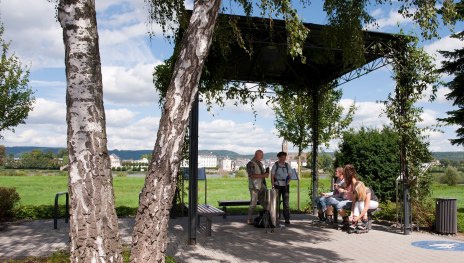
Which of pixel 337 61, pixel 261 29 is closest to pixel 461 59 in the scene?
pixel 337 61

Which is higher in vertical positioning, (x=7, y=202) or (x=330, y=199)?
(x=330, y=199)

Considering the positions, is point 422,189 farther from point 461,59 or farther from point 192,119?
point 461,59

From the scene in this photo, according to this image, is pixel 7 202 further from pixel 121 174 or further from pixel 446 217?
pixel 121 174

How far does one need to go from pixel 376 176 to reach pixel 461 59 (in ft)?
24.7

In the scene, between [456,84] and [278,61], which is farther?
[456,84]

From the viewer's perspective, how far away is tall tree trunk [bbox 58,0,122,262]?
13.3 ft

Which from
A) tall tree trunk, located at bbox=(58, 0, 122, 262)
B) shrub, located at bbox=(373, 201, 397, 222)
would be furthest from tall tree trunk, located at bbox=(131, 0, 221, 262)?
shrub, located at bbox=(373, 201, 397, 222)

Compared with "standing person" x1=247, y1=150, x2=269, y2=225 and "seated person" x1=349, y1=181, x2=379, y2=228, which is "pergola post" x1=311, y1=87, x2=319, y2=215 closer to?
"standing person" x1=247, y1=150, x2=269, y2=225

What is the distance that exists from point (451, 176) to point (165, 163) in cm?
3309

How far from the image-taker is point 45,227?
11.3 metres

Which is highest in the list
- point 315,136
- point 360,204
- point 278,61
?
point 278,61

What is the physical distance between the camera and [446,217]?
10219 mm

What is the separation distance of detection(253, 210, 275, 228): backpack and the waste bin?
3480 millimetres

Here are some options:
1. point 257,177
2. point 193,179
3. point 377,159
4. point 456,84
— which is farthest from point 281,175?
point 456,84
